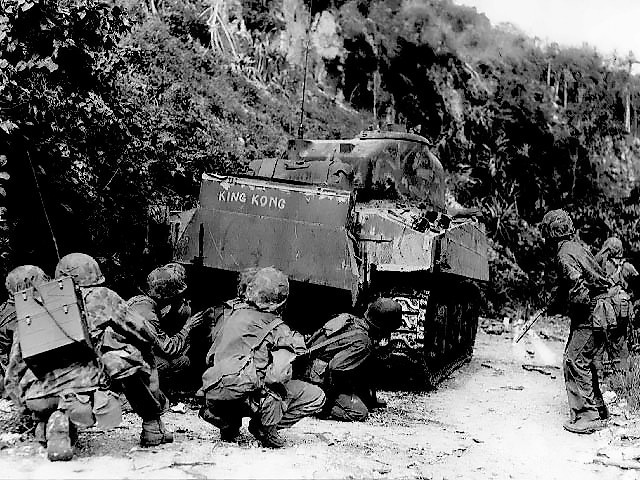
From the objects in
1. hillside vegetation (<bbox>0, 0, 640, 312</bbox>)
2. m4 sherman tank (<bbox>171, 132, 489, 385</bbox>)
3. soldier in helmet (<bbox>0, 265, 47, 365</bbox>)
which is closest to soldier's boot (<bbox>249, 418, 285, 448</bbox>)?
soldier in helmet (<bbox>0, 265, 47, 365</bbox>)

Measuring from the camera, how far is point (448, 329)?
10305 millimetres

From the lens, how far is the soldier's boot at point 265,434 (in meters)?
5.47

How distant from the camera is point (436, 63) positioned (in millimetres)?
24609

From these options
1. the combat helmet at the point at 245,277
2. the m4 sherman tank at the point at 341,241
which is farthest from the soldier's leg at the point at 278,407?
the m4 sherman tank at the point at 341,241

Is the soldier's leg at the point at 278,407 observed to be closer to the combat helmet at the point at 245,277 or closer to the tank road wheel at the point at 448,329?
the combat helmet at the point at 245,277

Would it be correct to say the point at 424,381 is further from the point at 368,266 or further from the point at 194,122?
the point at 194,122

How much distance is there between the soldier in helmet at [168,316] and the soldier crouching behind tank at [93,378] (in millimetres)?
1316

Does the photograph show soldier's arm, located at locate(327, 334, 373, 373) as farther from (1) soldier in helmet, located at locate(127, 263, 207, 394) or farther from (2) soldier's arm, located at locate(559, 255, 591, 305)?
(2) soldier's arm, located at locate(559, 255, 591, 305)

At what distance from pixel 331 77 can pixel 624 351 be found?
50.3 ft

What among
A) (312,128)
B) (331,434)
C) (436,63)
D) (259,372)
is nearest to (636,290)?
(312,128)

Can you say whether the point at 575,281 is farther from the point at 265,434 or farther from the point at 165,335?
the point at 165,335

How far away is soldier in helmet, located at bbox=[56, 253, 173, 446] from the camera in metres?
5.06

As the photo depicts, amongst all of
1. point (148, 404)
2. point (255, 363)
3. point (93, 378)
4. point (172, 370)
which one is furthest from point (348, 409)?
point (93, 378)

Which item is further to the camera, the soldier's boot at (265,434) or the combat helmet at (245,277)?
the combat helmet at (245,277)
